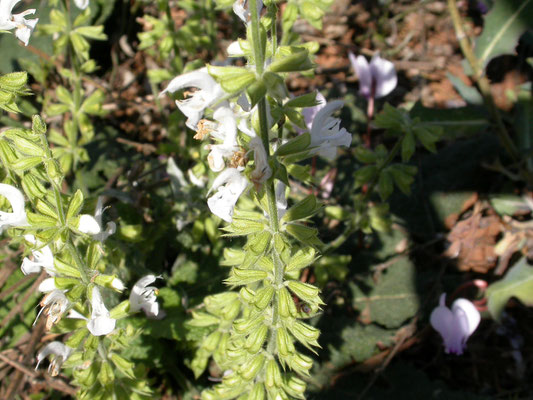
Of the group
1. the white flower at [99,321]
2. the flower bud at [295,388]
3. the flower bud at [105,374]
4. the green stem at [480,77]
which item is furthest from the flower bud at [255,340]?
the green stem at [480,77]

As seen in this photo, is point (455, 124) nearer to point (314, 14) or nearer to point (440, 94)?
point (440, 94)

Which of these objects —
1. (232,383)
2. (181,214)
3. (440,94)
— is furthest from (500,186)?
(232,383)

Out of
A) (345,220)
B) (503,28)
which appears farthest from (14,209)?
(503,28)

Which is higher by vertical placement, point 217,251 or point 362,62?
point 362,62

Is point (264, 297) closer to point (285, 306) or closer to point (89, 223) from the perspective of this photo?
point (285, 306)

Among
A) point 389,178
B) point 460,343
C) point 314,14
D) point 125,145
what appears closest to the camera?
point 314,14

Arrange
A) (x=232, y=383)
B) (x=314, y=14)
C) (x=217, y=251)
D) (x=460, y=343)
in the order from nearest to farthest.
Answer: (x=232, y=383) → (x=314, y=14) → (x=460, y=343) → (x=217, y=251)
